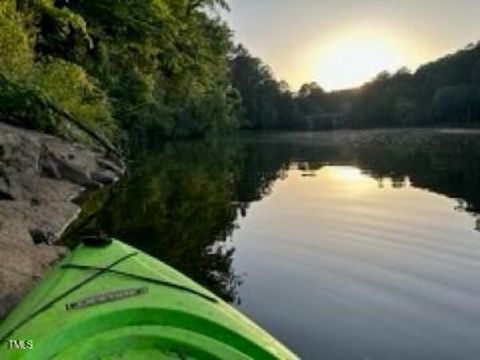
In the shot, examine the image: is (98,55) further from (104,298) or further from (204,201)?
(104,298)

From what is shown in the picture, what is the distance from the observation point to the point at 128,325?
4566 mm

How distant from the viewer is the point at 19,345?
4.10 metres

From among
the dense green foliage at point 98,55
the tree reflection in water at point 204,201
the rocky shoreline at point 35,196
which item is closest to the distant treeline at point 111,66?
the dense green foliage at point 98,55

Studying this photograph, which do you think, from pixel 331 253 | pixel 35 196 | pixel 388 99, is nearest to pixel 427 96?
pixel 388 99

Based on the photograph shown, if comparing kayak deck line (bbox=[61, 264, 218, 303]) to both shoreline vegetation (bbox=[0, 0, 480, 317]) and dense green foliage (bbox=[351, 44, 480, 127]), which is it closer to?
shoreline vegetation (bbox=[0, 0, 480, 317])

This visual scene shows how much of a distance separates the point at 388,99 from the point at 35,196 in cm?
12543

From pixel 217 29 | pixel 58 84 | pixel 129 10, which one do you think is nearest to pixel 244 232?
pixel 58 84

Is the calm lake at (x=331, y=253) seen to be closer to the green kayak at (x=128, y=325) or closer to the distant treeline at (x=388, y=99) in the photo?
the green kayak at (x=128, y=325)

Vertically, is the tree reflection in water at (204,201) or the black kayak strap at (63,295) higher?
the black kayak strap at (63,295)

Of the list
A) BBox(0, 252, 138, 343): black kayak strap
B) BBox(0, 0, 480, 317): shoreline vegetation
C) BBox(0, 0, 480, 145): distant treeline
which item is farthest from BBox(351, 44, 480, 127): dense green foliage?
BBox(0, 252, 138, 343): black kayak strap

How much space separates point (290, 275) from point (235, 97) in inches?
3146

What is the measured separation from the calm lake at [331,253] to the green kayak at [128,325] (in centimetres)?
224

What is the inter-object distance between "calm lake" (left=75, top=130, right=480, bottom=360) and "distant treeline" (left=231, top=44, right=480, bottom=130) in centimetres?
9550

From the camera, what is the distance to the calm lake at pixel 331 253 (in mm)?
7223
